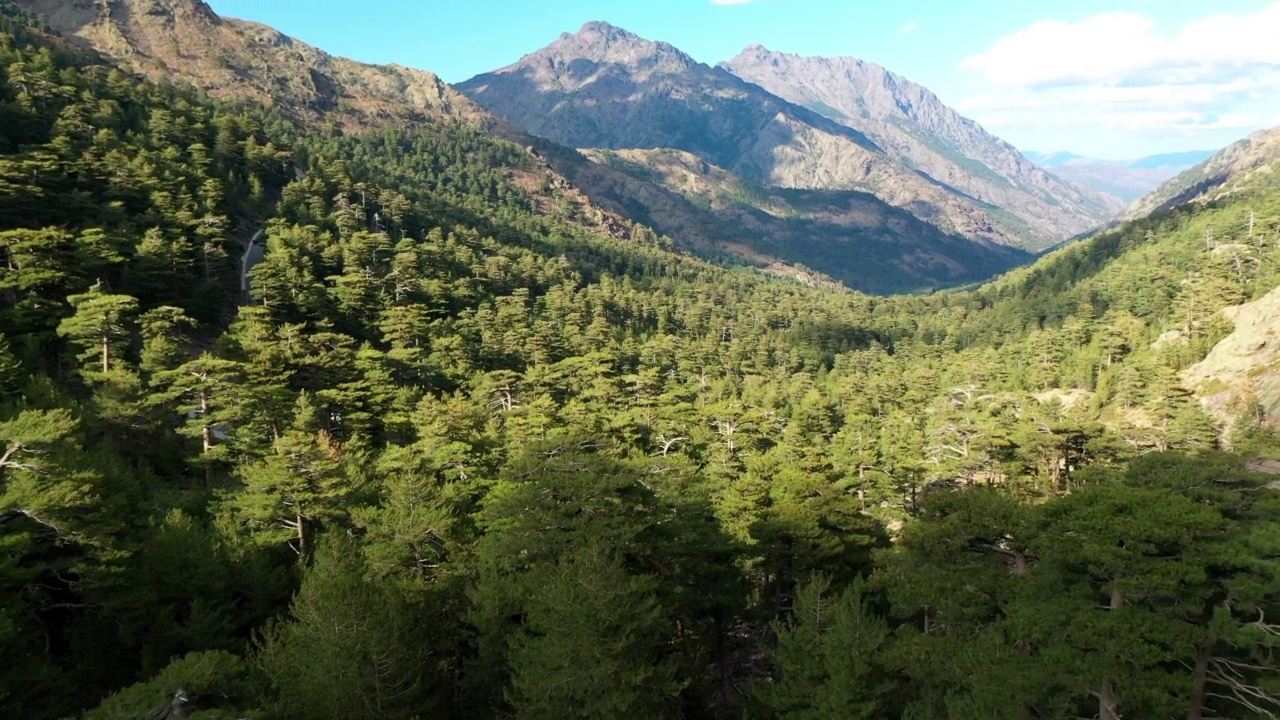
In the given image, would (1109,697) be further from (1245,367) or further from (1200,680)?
(1245,367)

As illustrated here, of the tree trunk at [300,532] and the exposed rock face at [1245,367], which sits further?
the exposed rock face at [1245,367]

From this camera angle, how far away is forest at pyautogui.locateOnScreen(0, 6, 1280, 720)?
17.0 meters

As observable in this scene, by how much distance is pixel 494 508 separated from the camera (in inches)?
997

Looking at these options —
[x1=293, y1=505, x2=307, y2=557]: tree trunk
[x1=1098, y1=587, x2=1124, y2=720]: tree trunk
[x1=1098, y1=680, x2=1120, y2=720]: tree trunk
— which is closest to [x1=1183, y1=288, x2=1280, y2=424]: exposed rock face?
[x1=1098, y1=587, x2=1124, y2=720]: tree trunk

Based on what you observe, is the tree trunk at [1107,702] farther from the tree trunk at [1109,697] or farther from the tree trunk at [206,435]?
the tree trunk at [206,435]

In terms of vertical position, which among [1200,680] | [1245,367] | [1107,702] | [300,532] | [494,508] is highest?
[1245,367]

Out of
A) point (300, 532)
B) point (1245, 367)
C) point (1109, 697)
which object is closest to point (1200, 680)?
point (1109, 697)

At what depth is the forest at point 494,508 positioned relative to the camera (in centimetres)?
1702

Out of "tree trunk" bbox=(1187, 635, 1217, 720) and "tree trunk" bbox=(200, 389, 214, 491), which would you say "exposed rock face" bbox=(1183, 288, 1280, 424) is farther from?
"tree trunk" bbox=(200, 389, 214, 491)

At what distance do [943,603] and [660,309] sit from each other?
8816cm

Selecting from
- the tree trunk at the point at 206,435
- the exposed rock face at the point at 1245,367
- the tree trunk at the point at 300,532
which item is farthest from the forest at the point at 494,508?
the exposed rock face at the point at 1245,367

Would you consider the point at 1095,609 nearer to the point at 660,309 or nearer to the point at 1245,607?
the point at 1245,607

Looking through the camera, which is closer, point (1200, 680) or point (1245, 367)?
point (1200, 680)

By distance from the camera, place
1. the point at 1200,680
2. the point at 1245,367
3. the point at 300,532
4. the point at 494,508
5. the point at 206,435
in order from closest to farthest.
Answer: the point at 1200,680 → the point at 494,508 → the point at 300,532 → the point at 206,435 → the point at 1245,367
